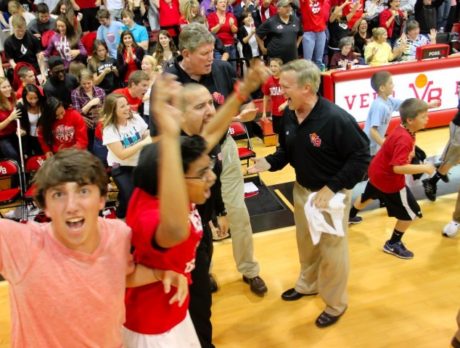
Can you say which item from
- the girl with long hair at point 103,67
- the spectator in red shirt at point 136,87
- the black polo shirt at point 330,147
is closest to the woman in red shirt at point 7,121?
the spectator in red shirt at point 136,87

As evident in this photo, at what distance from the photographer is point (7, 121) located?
591 centimetres

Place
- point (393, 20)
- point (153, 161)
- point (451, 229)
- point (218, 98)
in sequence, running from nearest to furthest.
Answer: point (153, 161), point (218, 98), point (451, 229), point (393, 20)

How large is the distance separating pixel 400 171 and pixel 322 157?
1.01 metres

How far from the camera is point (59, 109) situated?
571cm

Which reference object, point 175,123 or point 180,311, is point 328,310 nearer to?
point 180,311

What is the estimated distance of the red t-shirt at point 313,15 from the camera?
875 centimetres

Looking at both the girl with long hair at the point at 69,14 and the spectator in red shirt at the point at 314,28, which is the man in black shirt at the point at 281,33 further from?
the girl with long hair at the point at 69,14

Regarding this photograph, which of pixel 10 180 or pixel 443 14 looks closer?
pixel 10 180

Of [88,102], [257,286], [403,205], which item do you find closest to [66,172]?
[257,286]

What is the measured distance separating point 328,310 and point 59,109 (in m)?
3.82

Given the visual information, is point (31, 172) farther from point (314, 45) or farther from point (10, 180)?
point (314, 45)

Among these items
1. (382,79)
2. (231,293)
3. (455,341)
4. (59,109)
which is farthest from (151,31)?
(455,341)

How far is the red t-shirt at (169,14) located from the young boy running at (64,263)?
25.5 ft

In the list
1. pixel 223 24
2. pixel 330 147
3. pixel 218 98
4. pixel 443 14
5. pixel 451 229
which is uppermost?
pixel 223 24
